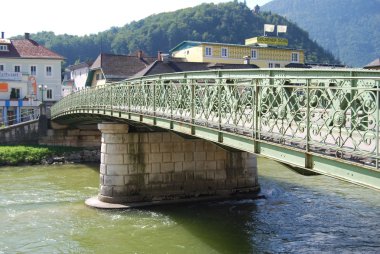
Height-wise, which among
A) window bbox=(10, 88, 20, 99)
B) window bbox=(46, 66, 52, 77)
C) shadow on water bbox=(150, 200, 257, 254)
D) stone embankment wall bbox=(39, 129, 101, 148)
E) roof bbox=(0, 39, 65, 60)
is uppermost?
roof bbox=(0, 39, 65, 60)

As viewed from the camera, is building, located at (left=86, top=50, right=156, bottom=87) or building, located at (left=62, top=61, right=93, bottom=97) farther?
building, located at (left=62, top=61, right=93, bottom=97)

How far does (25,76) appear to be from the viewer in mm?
52125

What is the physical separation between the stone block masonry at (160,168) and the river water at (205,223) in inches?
38.7

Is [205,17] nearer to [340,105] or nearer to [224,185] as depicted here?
[224,185]

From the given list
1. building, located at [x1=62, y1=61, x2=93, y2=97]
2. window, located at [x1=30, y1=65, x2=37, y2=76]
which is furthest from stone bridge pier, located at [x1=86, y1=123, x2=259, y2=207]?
building, located at [x1=62, y1=61, x2=93, y2=97]

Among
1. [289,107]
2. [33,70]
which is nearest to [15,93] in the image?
[33,70]

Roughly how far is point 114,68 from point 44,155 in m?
18.5

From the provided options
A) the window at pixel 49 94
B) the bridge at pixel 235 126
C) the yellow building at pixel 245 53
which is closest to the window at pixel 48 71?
the window at pixel 49 94

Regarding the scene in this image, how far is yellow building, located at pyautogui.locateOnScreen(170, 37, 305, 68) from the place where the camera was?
5881 centimetres

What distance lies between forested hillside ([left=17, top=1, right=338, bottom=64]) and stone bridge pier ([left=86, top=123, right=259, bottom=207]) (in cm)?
8082

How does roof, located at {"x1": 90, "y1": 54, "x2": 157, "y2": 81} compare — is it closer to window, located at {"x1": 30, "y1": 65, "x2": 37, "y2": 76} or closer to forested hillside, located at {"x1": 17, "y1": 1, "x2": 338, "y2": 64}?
window, located at {"x1": 30, "y1": 65, "x2": 37, "y2": 76}

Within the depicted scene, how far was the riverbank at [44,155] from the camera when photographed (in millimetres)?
33828

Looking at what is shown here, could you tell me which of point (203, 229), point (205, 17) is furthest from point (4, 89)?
point (205, 17)

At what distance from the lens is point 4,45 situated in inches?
2140
